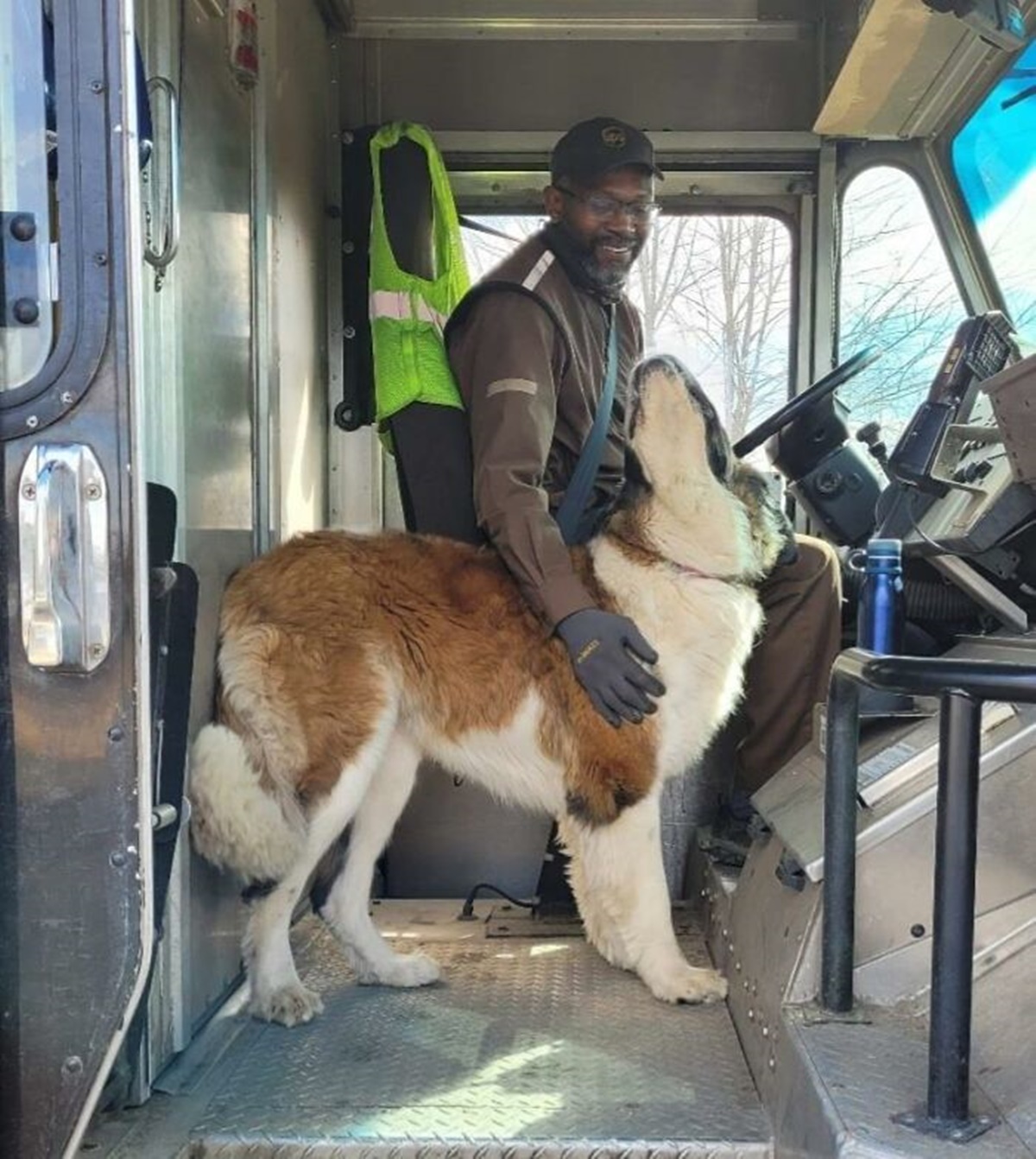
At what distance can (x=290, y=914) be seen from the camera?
7.85 ft

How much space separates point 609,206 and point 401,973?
206 cm

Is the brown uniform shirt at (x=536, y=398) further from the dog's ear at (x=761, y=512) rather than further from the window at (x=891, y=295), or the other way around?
the window at (x=891, y=295)

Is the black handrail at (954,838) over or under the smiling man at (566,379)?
under

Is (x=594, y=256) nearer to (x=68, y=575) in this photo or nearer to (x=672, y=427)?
(x=672, y=427)

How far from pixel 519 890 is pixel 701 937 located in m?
0.76

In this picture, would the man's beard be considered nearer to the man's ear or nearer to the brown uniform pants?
the man's ear

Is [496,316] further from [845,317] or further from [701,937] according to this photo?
[701,937]

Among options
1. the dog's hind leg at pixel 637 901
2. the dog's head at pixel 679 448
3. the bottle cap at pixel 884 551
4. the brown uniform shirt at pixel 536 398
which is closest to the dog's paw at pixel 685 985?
the dog's hind leg at pixel 637 901

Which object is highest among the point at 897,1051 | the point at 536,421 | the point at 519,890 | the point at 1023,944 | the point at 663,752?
the point at 536,421

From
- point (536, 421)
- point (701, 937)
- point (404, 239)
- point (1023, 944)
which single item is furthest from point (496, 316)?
point (1023, 944)

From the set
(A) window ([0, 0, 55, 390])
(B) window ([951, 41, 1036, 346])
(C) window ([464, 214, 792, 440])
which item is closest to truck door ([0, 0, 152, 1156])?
(A) window ([0, 0, 55, 390])

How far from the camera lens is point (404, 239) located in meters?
3.33

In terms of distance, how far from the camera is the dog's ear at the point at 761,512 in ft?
8.43

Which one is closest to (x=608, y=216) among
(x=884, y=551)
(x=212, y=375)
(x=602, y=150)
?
(x=602, y=150)
